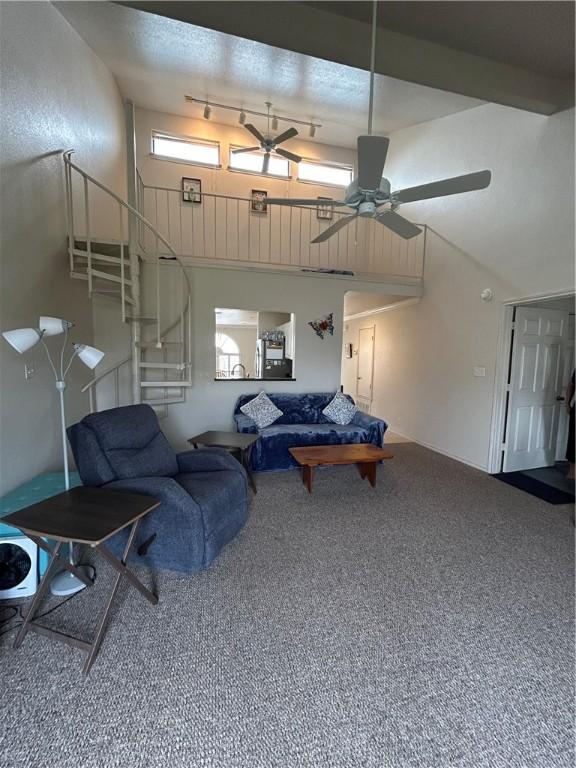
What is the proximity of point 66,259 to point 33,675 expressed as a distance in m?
3.32

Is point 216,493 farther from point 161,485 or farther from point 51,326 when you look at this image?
point 51,326

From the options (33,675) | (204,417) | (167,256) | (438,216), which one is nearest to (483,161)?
(438,216)

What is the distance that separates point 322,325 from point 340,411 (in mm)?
1326

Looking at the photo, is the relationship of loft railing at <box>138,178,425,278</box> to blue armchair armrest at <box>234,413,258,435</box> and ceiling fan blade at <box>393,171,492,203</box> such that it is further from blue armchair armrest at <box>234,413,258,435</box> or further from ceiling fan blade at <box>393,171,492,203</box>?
ceiling fan blade at <box>393,171,492,203</box>

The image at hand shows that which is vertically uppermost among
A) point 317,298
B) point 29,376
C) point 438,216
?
point 438,216

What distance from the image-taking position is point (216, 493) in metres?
2.38

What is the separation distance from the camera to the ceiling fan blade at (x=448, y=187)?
7.29 feet

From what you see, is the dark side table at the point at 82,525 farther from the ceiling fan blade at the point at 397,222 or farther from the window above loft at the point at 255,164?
the window above loft at the point at 255,164

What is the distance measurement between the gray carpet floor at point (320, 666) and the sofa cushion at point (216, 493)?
28 centimetres

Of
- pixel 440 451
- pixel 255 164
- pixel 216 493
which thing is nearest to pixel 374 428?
pixel 440 451

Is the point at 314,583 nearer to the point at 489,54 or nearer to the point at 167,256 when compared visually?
the point at 167,256

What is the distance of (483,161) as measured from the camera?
13.9 feet

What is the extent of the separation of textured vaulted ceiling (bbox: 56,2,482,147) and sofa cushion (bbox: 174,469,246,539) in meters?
4.39

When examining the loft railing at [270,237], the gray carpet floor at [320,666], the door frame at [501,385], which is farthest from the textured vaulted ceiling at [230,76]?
the gray carpet floor at [320,666]
